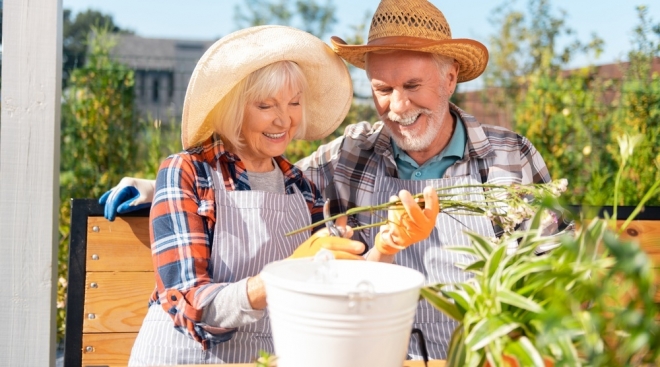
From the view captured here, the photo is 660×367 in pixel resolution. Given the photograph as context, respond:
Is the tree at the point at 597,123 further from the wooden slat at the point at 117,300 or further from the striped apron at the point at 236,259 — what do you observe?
the wooden slat at the point at 117,300

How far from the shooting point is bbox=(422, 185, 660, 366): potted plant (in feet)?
2.39

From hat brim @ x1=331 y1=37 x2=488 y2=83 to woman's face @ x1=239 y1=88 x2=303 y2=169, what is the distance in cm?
36

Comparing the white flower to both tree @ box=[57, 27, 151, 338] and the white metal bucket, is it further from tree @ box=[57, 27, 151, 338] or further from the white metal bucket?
tree @ box=[57, 27, 151, 338]

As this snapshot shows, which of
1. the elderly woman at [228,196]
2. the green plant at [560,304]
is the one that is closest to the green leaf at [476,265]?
the green plant at [560,304]

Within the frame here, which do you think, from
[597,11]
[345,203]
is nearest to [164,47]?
[597,11]

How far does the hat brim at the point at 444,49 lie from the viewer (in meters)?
2.26

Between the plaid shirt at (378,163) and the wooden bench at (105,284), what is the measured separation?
2.07 feet

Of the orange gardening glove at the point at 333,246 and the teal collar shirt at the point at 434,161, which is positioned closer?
the orange gardening glove at the point at 333,246

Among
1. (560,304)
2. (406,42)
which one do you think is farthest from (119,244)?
(560,304)

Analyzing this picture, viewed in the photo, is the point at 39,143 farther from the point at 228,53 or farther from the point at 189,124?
the point at 228,53

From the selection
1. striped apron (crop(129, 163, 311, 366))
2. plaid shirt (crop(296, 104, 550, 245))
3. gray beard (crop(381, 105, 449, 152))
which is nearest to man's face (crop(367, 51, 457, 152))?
gray beard (crop(381, 105, 449, 152))

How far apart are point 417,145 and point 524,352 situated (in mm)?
1424

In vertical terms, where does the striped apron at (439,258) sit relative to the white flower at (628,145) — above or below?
below

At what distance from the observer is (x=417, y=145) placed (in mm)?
2332
